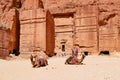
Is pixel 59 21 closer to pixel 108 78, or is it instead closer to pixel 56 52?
pixel 56 52

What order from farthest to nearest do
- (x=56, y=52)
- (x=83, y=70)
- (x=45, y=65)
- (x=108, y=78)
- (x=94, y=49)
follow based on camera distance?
(x=56, y=52)
(x=94, y=49)
(x=45, y=65)
(x=83, y=70)
(x=108, y=78)

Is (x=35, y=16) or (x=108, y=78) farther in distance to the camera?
(x=35, y=16)

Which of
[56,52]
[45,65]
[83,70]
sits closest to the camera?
[83,70]

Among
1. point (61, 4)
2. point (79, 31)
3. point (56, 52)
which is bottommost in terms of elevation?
point (56, 52)

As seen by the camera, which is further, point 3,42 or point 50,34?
point 50,34

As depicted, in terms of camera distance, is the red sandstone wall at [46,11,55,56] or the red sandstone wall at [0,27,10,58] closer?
the red sandstone wall at [0,27,10,58]

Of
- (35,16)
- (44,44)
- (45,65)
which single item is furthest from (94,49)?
(45,65)

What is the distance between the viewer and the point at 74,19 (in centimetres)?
3888

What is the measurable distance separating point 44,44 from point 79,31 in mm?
4541

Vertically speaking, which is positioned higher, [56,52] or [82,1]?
[82,1]

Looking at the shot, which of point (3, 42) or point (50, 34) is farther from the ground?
point (50, 34)

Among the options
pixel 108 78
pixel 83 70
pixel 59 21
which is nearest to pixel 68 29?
pixel 59 21

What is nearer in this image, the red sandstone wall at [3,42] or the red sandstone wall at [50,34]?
the red sandstone wall at [3,42]

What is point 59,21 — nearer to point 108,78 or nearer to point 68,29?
point 68,29
